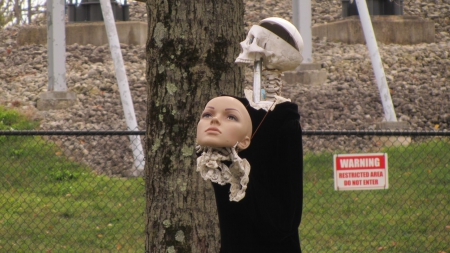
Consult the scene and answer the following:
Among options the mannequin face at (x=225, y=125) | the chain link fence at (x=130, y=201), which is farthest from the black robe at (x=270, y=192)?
the chain link fence at (x=130, y=201)

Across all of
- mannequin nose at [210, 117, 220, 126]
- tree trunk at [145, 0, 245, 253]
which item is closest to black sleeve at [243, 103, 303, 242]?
mannequin nose at [210, 117, 220, 126]

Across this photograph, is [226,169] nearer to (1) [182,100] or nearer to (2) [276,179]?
(2) [276,179]

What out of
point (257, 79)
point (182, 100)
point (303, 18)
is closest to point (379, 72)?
point (303, 18)

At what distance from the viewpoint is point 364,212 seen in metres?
7.27

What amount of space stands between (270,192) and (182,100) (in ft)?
3.85

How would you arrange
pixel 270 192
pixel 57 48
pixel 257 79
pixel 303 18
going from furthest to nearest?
1. pixel 303 18
2. pixel 57 48
3. pixel 257 79
4. pixel 270 192

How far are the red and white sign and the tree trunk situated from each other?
8.17 ft

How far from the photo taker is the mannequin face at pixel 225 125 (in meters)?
2.59

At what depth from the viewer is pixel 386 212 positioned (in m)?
7.21

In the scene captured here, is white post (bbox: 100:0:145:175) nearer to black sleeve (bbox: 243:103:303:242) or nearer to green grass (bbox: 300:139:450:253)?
green grass (bbox: 300:139:450:253)

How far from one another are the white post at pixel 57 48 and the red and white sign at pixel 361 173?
22.9ft

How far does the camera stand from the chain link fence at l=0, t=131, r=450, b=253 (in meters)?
6.57

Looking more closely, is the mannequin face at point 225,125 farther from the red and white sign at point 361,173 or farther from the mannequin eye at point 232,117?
the red and white sign at point 361,173

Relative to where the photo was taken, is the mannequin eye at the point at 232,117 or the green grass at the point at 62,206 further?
the green grass at the point at 62,206
